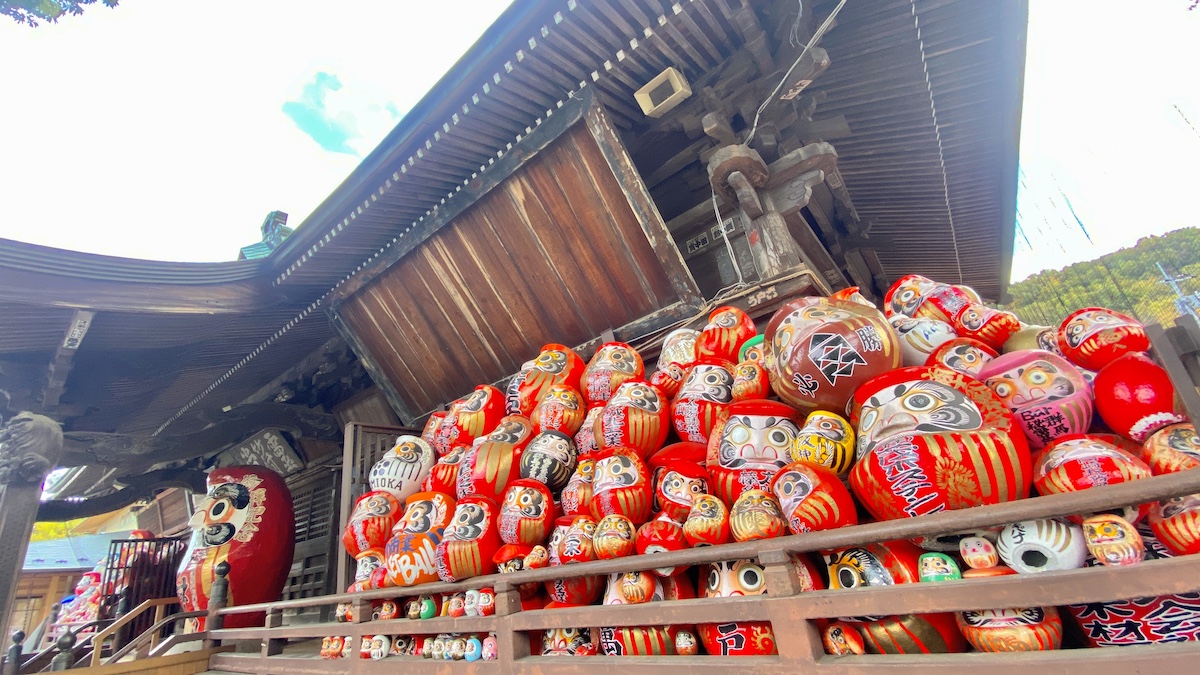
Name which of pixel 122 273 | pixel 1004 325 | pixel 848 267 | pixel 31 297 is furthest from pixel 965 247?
pixel 31 297

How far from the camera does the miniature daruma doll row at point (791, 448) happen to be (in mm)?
2141

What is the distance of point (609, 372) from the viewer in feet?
14.0

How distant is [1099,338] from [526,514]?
317 cm

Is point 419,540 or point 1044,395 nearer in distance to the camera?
point 1044,395

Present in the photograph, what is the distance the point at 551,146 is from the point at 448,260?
6.00 ft

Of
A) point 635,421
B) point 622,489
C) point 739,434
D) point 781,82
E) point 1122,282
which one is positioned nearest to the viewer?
point 739,434

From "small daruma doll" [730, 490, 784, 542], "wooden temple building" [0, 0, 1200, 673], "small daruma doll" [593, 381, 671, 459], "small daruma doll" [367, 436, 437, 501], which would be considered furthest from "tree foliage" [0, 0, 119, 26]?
"small daruma doll" [730, 490, 784, 542]

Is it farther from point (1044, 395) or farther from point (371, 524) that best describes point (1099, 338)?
point (371, 524)

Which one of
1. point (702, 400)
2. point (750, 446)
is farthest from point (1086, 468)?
point (702, 400)

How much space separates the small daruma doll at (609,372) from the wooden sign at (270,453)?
7.24 m

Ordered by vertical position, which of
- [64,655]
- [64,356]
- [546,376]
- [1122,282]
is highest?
[1122,282]

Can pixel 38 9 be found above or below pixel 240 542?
above

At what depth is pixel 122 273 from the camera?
5.69 meters

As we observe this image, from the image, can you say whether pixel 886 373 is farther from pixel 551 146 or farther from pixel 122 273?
pixel 122 273
